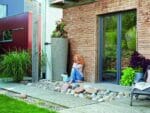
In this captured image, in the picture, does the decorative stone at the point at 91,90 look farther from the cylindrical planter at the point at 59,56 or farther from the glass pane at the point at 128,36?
the cylindrical planter at the point at 59,56

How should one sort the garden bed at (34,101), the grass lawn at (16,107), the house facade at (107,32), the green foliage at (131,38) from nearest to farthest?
the grass lawn at (16,107)
the garden bed at (34,101)
the house facade at (107,32)
the green foliage at (131,38)

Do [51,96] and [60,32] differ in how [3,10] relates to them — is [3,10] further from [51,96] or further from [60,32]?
[51,96]

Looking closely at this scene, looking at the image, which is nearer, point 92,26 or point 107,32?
point 107,32

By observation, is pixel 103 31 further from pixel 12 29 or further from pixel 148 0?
pixel 12 29

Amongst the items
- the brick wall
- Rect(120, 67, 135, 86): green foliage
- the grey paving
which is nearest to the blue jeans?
the brick wall

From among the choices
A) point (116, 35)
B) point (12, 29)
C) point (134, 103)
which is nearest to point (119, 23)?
point (116, 35)

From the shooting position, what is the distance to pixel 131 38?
1105cm

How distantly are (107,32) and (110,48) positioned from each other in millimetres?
566

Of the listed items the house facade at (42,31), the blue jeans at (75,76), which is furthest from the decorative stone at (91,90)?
the house facade at (42,31)

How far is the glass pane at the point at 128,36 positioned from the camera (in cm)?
1098

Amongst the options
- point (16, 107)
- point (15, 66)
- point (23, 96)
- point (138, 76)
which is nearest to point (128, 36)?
point (138, 76)

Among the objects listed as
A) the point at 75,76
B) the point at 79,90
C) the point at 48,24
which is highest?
the point at 48,24

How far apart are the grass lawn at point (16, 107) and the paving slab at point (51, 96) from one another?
0.71 metres

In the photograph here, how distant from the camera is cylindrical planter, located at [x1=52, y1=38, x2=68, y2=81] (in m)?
13.2
